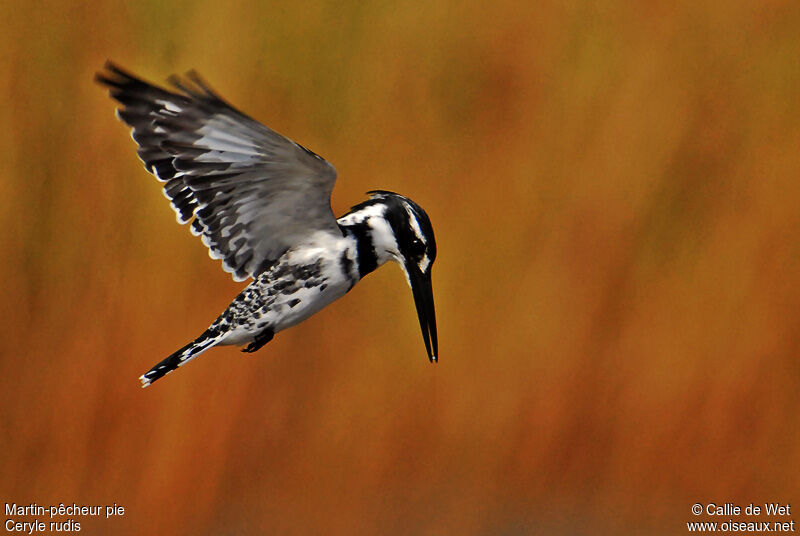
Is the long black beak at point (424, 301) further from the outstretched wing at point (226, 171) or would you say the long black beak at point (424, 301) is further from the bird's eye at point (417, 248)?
the outstretched wing at point (226, 171)

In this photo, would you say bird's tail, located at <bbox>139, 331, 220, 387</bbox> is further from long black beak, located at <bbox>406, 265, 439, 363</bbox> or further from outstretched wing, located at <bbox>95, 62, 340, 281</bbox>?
long black beak, located at <bbox>406, 265, 439, 363</bbox>

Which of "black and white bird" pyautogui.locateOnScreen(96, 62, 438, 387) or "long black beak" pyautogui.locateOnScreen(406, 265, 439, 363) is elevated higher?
"black and white bird" pyautogui.locateOnScreen(96, 62, 438, 387)

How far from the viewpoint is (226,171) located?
4.20ft

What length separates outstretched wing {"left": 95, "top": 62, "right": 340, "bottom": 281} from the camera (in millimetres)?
1215

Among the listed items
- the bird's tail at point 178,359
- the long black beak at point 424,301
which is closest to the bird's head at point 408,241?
the long black beak at point 424,301

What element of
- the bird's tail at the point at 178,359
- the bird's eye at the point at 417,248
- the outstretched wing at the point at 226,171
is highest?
the outstretched wing at the point at 226,171

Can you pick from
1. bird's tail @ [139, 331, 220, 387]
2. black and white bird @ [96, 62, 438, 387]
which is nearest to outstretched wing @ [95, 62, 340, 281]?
black and white bird @ [96, 62, 438, 387]

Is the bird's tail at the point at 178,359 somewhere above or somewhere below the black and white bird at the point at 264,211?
below

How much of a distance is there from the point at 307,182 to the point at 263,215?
104mm

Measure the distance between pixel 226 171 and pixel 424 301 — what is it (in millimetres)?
315

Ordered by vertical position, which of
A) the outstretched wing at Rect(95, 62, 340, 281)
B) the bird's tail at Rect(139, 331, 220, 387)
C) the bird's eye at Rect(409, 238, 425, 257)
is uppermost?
the outstretched wing at Rect(95, 62, 340, 281)

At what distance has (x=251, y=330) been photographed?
1281mm

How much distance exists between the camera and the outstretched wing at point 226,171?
1.21 metres

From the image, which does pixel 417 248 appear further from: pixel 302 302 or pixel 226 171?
pixel 226 171
